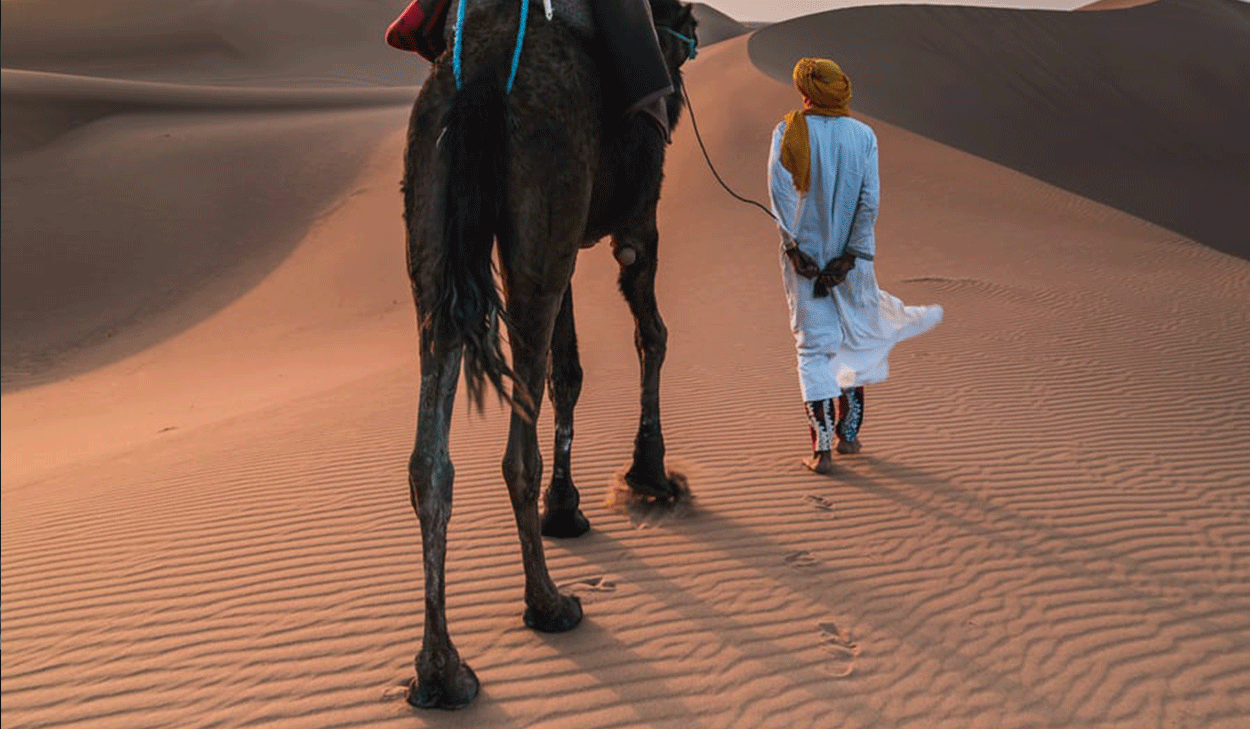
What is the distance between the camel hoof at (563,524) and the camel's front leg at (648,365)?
0.52 m

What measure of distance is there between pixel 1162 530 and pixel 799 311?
2.24 m

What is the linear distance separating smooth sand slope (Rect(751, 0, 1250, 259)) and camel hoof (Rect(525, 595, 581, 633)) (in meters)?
14.7

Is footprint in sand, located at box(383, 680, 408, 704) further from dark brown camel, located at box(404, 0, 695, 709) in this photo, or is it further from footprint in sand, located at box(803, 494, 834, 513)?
footprint in sand, located at box(803, 494, 834, 513)

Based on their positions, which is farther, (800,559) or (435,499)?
(800,559)

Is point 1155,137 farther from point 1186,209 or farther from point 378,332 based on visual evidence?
point 378,332

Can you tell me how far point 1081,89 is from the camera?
23719 millimetres

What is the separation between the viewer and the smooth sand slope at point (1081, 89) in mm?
18359

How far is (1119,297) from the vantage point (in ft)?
34.3

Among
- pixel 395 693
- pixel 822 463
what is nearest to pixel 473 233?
pixel 395 693

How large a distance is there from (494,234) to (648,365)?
1826 mm

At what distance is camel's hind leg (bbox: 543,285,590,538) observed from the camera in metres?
4.80

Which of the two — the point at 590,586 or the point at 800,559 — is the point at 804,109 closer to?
the point at 800,559

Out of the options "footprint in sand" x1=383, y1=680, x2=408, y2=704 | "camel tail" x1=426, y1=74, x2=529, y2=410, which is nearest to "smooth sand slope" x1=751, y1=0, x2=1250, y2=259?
"camel tail" x1=426, y1=74, x2=529, y2=410

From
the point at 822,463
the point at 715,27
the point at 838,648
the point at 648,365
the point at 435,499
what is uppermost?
the point at 435,499
